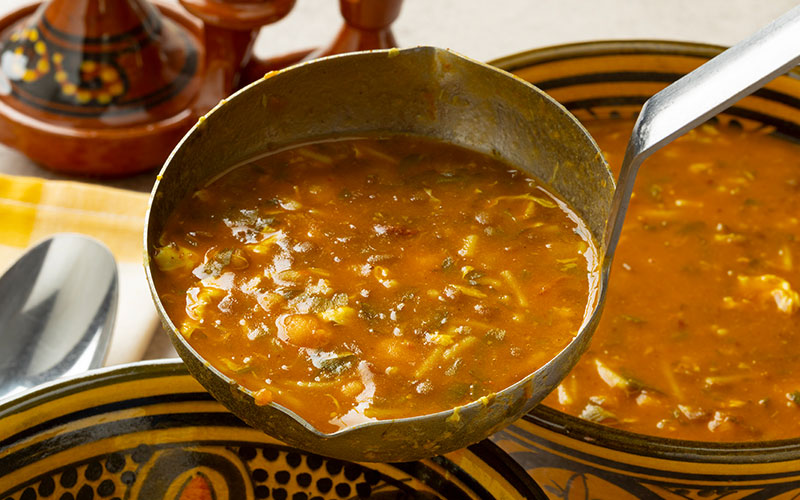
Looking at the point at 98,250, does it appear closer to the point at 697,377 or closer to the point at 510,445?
the point at 510,445

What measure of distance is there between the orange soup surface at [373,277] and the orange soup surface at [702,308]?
431 mm

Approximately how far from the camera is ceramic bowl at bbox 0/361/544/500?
Answer: 1.62 metres

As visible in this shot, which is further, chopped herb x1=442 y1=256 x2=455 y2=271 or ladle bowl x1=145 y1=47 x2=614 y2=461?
chopped herb x1=442 y1=256 x2=455 y2=271

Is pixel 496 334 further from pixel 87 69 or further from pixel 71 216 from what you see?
pixel 87 69

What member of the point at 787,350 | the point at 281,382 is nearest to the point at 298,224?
the point at 281,382

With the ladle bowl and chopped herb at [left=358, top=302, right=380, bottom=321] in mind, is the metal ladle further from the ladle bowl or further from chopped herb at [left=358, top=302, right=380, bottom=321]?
chopped herb at [left=358, top=302, right=380, bottom=321]

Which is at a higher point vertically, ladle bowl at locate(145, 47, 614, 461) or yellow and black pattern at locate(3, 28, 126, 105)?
ladle bowl at locate(145, 47, 614, 461)

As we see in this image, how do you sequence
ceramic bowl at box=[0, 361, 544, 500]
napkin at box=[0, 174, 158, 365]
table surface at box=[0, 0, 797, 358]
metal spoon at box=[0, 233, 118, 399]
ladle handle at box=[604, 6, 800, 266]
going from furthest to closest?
table surface at box=[0, 0, 797, 358] → napkin at box=[0, 174, 158, 365] → metal spoon at box=[0, 233, 118, 399] → ceramic bowl at box=[0, 361, 544, 500] → ladle handle at box=[604, 6, 800, 266]

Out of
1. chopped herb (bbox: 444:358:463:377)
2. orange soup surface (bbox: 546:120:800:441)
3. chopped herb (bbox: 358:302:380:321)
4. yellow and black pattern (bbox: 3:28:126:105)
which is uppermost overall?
orange soup surface (bbox: 546:120:800:441)

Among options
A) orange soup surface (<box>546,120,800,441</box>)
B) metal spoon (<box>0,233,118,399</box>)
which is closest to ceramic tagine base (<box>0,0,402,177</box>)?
metal spoon (<box>0,233,118,399</box>)

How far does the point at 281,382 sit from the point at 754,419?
960 millimetres

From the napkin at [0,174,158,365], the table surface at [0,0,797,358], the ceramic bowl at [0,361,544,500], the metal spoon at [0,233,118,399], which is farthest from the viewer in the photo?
the table surface at [0,0,797,358]

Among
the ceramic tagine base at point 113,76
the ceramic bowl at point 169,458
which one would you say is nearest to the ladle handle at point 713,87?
the ceramic bowl at point 169,458

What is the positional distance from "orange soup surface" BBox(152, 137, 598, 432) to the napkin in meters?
0.90
